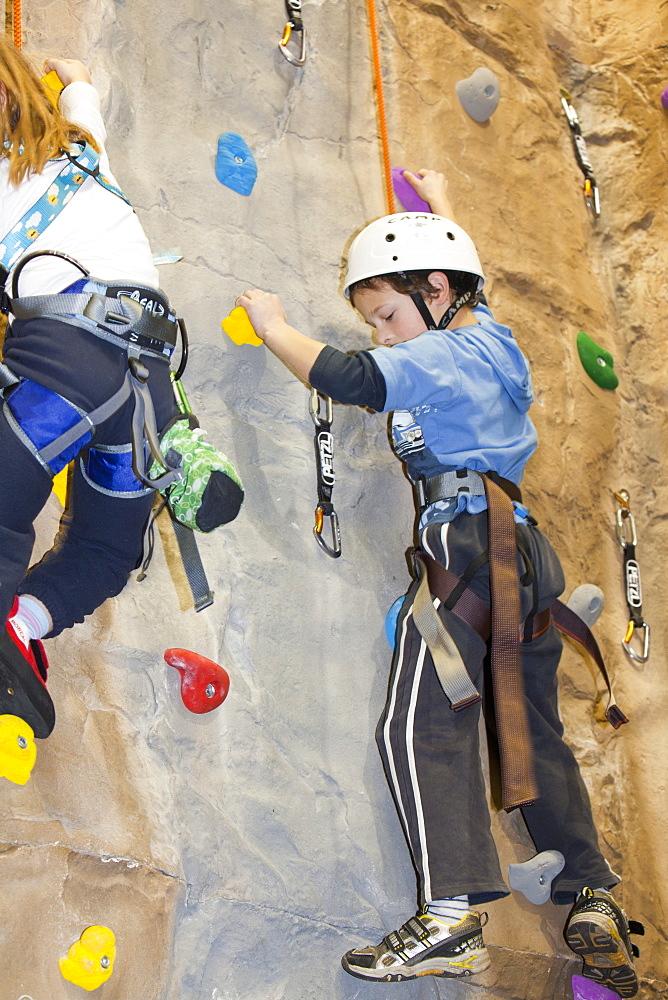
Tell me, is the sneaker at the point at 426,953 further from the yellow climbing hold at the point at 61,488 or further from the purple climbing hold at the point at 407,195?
the purple climbing hold at the point at 407,195

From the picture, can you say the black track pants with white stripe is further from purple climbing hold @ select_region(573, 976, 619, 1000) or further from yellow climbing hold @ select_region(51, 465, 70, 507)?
yellow climbing hold @ select_region(51, 465, 70, 507)

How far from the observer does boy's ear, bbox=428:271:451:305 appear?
241 cm

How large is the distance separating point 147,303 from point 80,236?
0.18m

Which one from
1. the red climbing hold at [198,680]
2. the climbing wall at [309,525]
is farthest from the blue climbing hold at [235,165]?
the red climbing hold at [198,680]

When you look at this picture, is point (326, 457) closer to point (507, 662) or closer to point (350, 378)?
point (350, 378)

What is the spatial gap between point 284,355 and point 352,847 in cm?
120

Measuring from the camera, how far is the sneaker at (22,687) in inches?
66.2

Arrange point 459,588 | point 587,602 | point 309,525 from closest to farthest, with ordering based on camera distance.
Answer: point 459,588 → point 309,525 → point 587,602

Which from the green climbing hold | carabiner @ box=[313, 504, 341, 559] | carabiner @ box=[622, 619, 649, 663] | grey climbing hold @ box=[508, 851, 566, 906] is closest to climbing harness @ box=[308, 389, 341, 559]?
carabiner @ box=[313, 504, 341, 559]

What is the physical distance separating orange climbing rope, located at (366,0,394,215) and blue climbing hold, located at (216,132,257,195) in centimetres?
43

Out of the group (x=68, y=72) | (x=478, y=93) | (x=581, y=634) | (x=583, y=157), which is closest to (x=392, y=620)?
(x=581, y=634)

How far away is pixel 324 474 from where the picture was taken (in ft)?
7.91

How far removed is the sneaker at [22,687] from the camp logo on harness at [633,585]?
1870 millimetres

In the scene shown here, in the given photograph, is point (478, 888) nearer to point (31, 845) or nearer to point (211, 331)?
point (31, 845)
